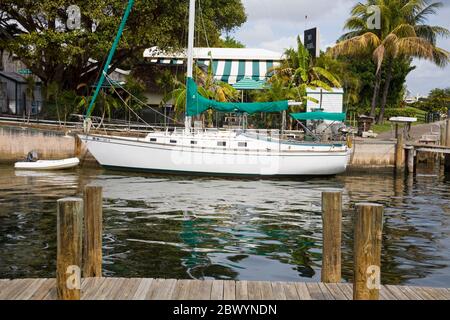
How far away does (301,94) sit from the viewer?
38938mm

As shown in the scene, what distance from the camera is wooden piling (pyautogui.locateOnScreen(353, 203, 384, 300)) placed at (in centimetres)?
708

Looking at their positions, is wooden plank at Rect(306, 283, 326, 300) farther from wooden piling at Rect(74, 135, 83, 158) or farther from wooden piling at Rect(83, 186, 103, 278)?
wooden piling at Rect(74, 135, 83, 158)

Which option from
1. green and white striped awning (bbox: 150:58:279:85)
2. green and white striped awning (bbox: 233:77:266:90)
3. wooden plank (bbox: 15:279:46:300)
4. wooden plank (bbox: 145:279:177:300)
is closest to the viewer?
wooden plank (bbox: 15:279:46:300)

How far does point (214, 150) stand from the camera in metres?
28.4

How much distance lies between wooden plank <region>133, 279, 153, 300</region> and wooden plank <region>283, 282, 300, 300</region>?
1962 millimetres

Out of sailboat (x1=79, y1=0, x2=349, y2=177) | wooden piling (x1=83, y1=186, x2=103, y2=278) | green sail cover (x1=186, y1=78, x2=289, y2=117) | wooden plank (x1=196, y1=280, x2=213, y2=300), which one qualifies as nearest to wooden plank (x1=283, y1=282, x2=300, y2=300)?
wooden plank (x1=196, y1=280, x2=213, y2=300)

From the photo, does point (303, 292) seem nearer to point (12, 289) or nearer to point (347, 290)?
point (347, 290)

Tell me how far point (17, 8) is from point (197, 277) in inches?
1112

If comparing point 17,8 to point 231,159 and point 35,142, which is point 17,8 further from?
point 231,159

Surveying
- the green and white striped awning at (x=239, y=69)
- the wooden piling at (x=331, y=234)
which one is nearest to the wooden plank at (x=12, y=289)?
the wooden piling at (x=331, y=234)

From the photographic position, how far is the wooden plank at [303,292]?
7688 millimetres

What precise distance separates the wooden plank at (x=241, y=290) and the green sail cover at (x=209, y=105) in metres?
20.7

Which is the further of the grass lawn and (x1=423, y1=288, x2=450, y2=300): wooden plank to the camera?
the grass lawn

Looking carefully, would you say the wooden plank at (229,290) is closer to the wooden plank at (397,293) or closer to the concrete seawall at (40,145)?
the wooden plank at (397,293)
